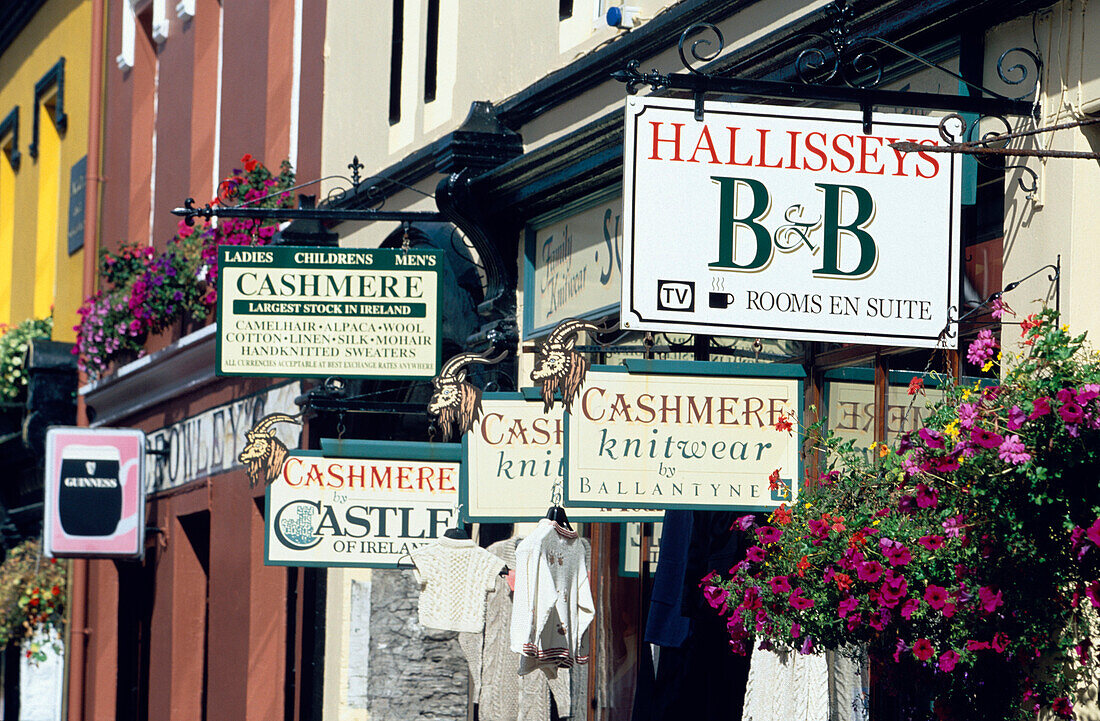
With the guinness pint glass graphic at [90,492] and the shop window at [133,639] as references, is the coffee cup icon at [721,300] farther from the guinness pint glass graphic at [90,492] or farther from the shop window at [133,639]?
the shop window at [133,639]

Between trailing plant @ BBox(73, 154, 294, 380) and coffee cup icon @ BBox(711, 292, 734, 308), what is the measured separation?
734 centimetres

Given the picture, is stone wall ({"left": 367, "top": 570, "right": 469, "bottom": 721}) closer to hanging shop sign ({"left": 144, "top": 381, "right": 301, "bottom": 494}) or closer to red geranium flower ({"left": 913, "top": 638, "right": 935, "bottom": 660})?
hanging shop sign ({"left": 144, "top": 381, "right": 301, "bottom": 494})

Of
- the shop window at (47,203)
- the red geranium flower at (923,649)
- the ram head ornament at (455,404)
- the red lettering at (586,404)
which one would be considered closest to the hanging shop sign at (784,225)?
the red lettering at (586,404)

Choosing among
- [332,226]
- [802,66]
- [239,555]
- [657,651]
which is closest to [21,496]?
[239,555]

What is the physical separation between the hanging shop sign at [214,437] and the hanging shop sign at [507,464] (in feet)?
13.0

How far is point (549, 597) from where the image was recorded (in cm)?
789

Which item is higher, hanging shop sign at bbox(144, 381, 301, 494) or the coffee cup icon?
the coffee cup icon

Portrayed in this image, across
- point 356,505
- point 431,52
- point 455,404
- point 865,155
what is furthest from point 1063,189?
point 431,52

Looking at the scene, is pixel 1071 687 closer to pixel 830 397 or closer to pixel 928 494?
pixel 928 494

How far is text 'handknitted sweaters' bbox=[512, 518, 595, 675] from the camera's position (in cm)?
784

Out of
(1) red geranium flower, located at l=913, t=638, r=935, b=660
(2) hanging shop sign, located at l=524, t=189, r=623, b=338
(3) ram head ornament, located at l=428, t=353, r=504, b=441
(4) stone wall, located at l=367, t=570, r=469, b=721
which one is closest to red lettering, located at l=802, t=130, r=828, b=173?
(1) red geranium flower, located at l=913, t=638, r=935, b=660

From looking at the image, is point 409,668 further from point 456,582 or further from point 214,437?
point 214,437

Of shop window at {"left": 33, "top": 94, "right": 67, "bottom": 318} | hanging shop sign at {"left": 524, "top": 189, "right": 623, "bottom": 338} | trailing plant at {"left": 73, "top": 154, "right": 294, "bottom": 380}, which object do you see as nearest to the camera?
hanging shop sign at {"left": 524, "top": 189, "right": 623, "bottom": 338}

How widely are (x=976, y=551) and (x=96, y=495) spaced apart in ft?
40.1
